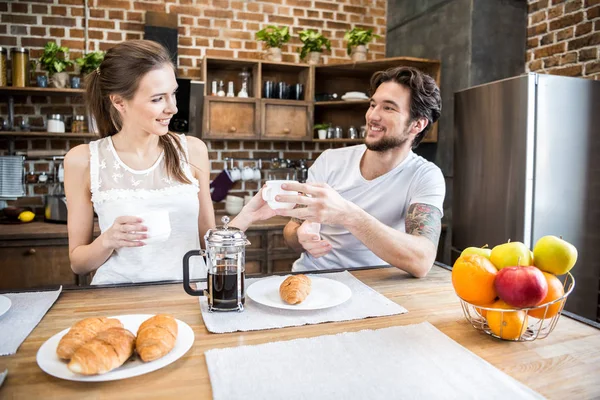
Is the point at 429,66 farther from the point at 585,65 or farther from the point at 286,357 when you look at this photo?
the point at 286,357

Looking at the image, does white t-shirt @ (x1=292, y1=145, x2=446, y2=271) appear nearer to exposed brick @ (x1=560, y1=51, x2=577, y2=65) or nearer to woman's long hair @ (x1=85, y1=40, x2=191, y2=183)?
woman's long hair @ (x1=85, y1=40, x2=191, y2=183)

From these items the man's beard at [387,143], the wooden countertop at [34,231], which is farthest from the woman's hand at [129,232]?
the wooden countertop at [34,231]

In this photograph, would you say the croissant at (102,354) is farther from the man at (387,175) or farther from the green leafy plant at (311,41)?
the green leafy plant at (311,41)

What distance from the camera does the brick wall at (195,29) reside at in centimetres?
327

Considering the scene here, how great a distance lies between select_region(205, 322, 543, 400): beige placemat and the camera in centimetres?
77

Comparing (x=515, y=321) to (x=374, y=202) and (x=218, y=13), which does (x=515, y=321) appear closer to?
(x=374, y=202)

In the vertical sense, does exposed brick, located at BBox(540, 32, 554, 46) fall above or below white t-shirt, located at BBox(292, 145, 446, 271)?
above

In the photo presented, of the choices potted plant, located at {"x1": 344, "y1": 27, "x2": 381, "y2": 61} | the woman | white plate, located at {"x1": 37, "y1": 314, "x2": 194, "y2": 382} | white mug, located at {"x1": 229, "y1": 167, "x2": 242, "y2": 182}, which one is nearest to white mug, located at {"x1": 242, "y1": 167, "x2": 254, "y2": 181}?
white mug, located at {"x1": 229, "y1": 167, "x2": 242, "y2": 182}

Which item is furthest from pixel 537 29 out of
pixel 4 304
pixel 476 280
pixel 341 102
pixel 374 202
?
pixel 4 304

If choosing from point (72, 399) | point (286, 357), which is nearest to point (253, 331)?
point (286, 357)

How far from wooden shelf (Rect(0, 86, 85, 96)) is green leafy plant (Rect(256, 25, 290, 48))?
4.43ft

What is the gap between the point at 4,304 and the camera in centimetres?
109

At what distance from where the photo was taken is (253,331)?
3.32ft

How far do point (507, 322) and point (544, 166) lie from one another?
6.60 feet
